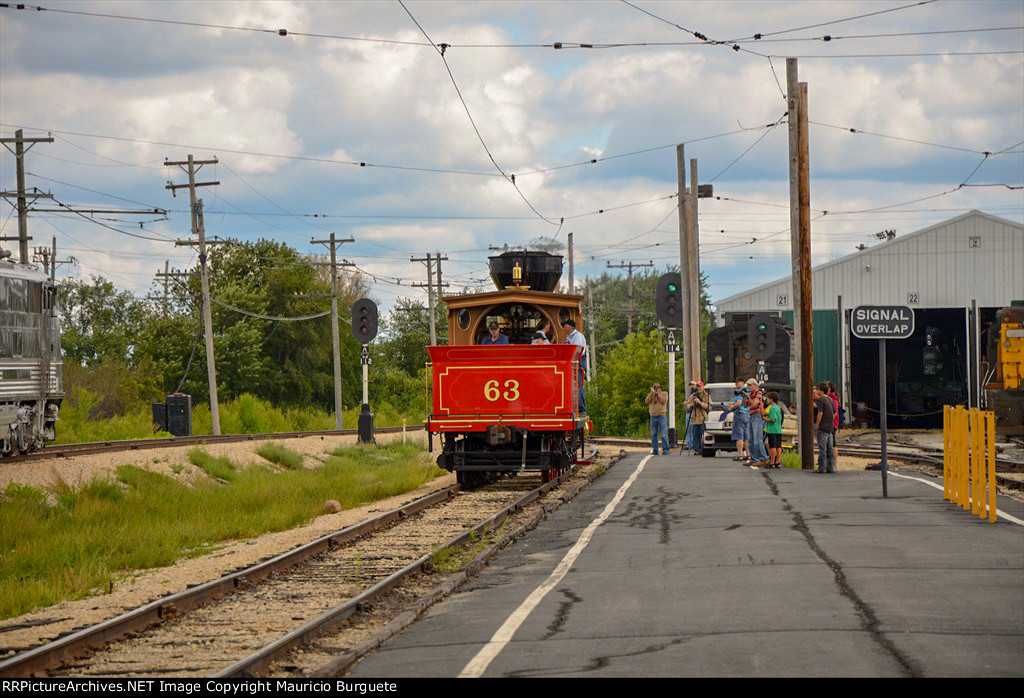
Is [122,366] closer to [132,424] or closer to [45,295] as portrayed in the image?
[132,424]

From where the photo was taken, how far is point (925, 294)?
53875 mm

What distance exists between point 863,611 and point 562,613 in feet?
7.22

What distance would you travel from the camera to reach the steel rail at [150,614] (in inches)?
339

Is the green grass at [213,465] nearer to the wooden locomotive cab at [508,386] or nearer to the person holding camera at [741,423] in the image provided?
the wooden locomotive cab at [508,386]

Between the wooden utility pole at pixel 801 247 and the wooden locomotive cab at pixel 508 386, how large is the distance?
501 centimetres

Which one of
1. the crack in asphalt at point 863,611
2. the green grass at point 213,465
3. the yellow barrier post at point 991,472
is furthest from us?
the green grass at point 213,465

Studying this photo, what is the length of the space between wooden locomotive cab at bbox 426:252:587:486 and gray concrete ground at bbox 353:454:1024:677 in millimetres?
3757

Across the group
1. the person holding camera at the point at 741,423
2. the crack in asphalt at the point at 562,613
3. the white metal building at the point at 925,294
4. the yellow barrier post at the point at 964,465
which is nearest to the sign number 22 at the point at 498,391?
the yellow barrier post at the point at 964,465

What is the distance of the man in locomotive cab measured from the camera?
70.4 feet

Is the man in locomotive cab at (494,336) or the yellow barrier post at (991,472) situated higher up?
the man in locomotive cab at (494,336)

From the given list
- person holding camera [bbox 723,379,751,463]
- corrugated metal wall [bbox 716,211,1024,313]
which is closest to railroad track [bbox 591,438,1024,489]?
person holding camera [bbox 723,379,751,463]

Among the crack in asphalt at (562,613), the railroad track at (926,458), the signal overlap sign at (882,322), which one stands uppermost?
the signal overlap sign at (882,322)

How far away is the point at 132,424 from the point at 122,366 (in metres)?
25.6

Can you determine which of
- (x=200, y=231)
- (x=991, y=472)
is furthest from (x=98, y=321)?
(x=991, y=472)
